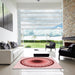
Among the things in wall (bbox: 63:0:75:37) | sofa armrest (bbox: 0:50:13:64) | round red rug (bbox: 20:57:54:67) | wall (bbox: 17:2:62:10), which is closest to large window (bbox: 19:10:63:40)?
wall (bbox: 17:2:62:10)

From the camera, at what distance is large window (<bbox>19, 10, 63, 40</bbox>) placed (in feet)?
28.2

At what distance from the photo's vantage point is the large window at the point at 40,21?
28.2 ft

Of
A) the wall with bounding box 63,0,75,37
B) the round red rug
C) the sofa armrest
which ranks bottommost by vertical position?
the round red rug

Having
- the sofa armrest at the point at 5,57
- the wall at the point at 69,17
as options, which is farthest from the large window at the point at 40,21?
the sofa armrest at the point at 5,57

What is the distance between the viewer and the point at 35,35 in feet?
28.6

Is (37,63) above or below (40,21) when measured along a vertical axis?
below

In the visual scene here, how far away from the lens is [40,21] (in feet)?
28.5

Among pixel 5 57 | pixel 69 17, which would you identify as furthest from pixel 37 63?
pixel 69 17

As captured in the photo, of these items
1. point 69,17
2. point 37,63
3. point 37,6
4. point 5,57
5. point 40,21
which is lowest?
point 37,63

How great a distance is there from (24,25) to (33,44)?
2.28m

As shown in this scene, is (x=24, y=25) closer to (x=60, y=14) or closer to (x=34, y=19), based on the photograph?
(x=34, y=19)

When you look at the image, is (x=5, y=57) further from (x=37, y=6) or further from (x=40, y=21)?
(x=37, y=6)

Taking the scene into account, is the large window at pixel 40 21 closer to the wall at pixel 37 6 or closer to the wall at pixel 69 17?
the wall at pixel 37 6

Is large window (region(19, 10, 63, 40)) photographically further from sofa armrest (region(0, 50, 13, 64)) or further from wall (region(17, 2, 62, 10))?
sofa armrest (region(0, 50, 13, 64))
